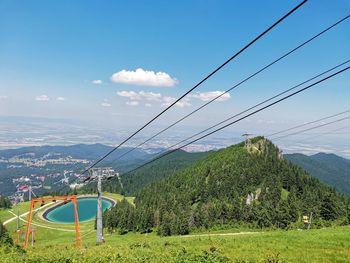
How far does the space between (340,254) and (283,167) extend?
16353 centimetres

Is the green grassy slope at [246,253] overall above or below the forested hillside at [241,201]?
above

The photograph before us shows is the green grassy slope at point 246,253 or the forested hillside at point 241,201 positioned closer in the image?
the green grassy slope at point 246,253

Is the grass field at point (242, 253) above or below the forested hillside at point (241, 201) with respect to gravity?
above

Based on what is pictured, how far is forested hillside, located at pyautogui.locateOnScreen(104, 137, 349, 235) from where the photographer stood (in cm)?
12562

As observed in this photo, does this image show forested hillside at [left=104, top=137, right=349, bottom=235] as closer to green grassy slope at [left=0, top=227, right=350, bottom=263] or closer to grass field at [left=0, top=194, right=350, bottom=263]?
green grassy slope at [left=0, top=227, right=350, bottom=263]

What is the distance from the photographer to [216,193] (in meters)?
172

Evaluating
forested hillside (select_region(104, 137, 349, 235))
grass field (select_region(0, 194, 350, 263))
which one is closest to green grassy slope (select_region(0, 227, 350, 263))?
grass field (select_region(0, 194, 350, 263))

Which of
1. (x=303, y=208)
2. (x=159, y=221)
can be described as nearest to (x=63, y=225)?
(x=159, y=221)

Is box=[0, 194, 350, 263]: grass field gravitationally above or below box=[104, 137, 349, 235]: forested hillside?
above

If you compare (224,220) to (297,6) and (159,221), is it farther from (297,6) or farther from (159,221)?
(297,6)

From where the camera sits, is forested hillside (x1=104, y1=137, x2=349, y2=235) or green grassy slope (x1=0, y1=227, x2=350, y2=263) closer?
green grassy slope (x1=0, y1=227, x2=350, y2=263)

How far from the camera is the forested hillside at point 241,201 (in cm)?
12562

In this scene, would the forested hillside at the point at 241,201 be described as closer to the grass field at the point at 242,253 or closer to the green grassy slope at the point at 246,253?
the green grassy slope at the point at 246,253

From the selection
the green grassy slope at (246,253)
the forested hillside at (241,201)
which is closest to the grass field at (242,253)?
the green grassy slope at (246,253)
